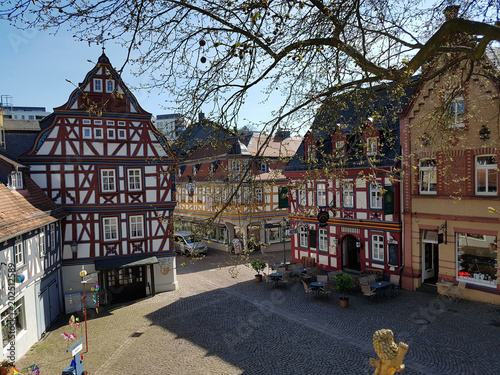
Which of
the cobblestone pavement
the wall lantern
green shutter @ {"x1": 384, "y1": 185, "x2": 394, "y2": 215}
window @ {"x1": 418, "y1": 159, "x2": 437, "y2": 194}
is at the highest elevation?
window @ {"x1": 418, "y1": 159, "x2": 437, "y2": 194}

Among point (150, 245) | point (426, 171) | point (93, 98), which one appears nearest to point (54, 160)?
point (93, 98)

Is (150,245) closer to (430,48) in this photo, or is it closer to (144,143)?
(144,143)

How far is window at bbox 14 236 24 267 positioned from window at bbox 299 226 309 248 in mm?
15497

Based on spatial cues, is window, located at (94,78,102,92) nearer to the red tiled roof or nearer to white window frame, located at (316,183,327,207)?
the red tiled roof

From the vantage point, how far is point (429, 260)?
19156mm

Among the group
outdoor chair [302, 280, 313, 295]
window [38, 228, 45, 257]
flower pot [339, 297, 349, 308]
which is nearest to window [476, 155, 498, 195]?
flower pot [339, 297, 349, 308]

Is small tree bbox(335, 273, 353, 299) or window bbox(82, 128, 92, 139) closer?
small tree bbox(335, 273, 353, 299)

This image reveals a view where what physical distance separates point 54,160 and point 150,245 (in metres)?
6.27

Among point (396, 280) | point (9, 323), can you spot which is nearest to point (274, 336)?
point (396, 280)

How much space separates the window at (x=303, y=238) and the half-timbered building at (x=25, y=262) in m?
13.7

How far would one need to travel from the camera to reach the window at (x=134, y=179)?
2052 centimetres

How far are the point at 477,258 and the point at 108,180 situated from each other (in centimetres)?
1736

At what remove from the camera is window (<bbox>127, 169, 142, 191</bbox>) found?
2052 centimetres

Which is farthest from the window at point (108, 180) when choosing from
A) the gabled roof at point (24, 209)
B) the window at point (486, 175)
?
the window at point (486, 175)
